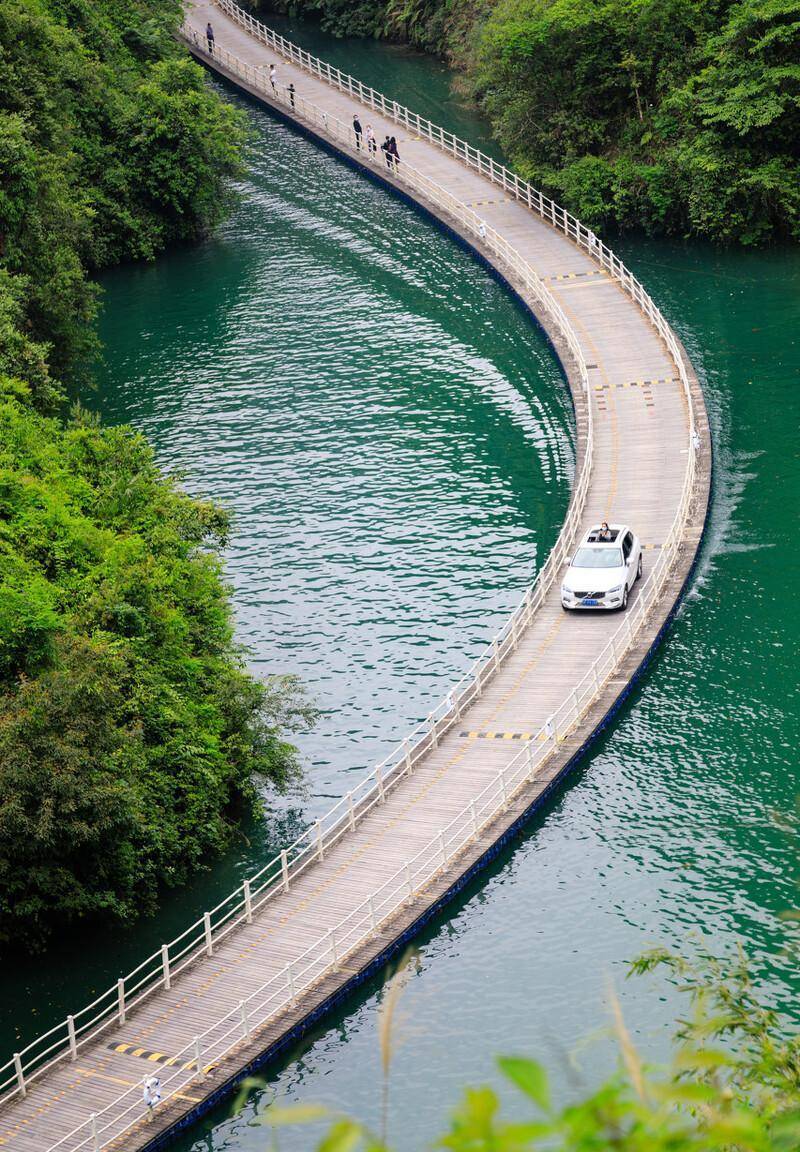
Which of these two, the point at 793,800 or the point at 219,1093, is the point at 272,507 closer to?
the point at 793,800

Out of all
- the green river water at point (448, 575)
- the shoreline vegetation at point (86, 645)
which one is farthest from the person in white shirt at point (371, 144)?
the shoreline vegetation at point (86, 645)

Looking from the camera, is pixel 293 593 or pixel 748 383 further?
pixel 748 383

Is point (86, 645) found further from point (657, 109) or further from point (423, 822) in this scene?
point (657, 109)

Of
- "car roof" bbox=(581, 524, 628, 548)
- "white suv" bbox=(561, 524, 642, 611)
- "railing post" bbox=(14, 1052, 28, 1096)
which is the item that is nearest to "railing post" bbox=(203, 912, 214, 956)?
"railing post" bbox=(14, 1052, 28, 1096)

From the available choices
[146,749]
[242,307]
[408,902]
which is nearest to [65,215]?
[242,307]

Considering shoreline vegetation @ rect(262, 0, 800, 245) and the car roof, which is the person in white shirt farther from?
the car roof
